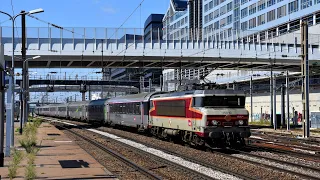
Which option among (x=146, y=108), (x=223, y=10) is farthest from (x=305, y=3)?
(x=146, y=108)

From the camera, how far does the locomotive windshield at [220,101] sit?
20.0 m

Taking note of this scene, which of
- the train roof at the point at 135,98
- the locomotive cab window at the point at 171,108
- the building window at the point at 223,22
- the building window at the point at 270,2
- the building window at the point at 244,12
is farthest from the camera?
the building window at the point at 223,22

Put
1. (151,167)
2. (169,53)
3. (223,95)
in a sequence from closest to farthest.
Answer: (151,167)
(223,95)
(169,53)

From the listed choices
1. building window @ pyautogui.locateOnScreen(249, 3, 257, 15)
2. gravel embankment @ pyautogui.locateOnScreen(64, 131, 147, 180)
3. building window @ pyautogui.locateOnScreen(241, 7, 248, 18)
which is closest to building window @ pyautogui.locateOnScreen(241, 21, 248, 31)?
building window @ pyautogui.locateOnScreen(241, 7, 248, 18)

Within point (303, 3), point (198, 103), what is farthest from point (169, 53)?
point (303, 3)

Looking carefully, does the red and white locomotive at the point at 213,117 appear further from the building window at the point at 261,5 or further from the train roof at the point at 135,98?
the building window at the point at 261,5

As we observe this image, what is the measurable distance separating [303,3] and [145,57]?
130 feet

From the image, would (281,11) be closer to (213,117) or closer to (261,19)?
(261,19)

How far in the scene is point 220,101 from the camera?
20125 mm

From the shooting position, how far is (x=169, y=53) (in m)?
42.3

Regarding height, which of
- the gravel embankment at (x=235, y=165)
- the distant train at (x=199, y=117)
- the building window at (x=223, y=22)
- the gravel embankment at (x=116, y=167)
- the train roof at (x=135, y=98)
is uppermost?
the building window at (x=223, y=22)

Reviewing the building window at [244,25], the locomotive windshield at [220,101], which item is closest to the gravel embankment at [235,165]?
the locomotive windshield at [220,101]

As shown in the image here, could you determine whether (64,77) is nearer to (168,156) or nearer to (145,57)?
(145,57)

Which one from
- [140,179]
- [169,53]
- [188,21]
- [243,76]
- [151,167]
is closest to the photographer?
[140,179]
